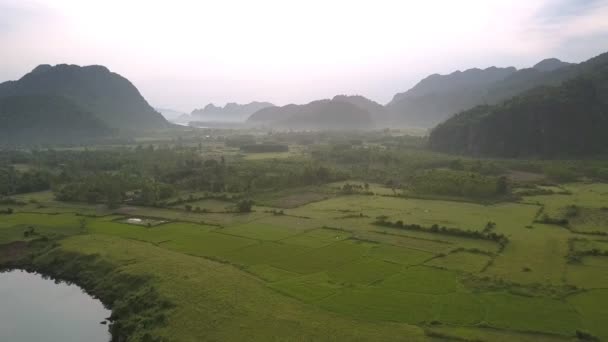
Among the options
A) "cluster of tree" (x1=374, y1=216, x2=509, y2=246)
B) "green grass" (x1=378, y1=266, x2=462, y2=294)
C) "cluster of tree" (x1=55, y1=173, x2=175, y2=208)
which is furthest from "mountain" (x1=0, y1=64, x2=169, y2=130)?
"green grass" (x1=378, y1=266, x2=462, y2=294)

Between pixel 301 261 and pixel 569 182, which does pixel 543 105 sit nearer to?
pixel 569 182

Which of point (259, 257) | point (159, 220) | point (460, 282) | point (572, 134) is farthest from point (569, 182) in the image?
point (159, 220)

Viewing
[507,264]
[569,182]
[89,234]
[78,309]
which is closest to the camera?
[78,309]

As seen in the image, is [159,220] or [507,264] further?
[159,220]

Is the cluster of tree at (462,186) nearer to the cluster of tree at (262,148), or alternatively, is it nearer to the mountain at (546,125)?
the mountain at (546,125)

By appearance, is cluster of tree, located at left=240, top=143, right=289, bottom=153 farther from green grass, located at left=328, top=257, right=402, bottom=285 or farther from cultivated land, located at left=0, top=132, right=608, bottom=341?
green grass, located at left=328, top=257, right=402, bottom=285

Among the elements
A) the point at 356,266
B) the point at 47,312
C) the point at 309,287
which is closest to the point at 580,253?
the point at 356,266
